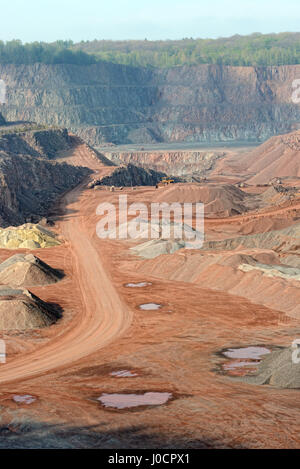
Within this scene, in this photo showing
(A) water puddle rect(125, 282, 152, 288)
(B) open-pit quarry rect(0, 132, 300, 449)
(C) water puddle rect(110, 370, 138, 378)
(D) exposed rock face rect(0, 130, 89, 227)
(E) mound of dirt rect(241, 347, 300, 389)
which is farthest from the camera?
(D) exposed rock face rect(0, 130, 89, 227)

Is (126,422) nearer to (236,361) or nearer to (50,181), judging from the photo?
(236,361)

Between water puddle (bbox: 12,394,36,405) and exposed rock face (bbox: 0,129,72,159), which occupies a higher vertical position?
exposed rock face (bbox: 0,129,72,159)

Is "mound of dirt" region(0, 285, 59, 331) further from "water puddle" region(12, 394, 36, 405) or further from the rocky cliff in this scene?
the rocky cliff

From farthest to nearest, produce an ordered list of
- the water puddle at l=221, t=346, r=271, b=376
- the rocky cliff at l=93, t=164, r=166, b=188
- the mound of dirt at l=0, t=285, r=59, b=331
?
the rocky cliff at l=93, t=164, r=166, b=188, the mound of dirt at l=0, t=285, r=59, b=331, the water puddle at l=221, t=346, r=271, b=376

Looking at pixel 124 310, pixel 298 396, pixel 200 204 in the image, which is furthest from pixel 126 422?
pixel 200 204

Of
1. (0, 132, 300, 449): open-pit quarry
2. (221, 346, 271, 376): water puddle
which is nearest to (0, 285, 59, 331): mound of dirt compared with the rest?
(0, 132, 300, 449): open-pit quarry

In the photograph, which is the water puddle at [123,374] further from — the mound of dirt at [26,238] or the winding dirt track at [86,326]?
the mound of dirt at [26,238]
